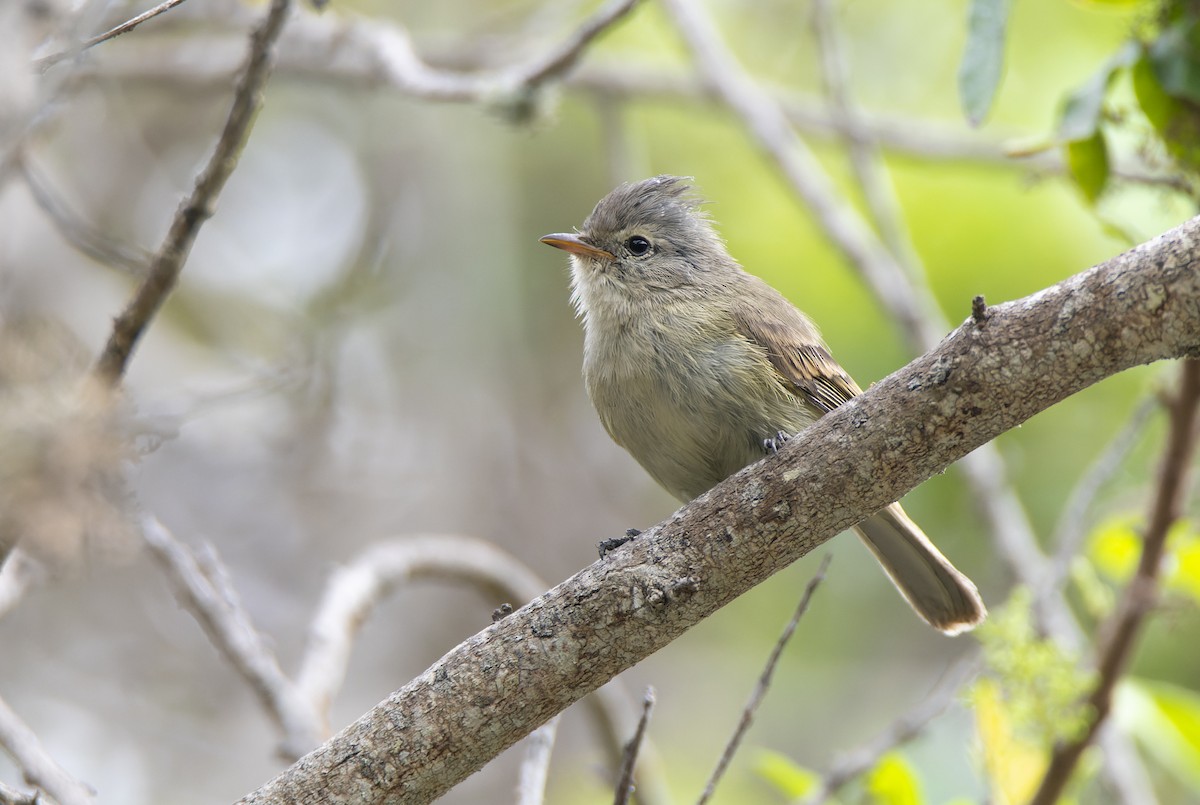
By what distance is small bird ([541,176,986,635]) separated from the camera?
3676 millimetres

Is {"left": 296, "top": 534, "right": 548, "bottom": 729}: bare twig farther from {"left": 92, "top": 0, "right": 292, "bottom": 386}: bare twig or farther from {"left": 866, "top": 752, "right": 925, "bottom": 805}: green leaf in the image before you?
{"left": 92, "top": 0, "right": 292, "bottom": 386}: bare twig

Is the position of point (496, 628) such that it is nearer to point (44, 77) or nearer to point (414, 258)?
point (44, 77)

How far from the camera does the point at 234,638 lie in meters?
3.59

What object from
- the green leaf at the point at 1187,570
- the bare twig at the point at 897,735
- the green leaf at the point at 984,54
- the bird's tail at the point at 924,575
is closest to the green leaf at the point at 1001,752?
the bare twig at the point at 897,735

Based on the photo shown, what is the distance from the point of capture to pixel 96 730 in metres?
7.60

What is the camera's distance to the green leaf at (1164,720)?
372 centimetres

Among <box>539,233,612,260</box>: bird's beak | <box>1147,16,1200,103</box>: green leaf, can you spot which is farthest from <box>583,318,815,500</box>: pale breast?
<box>1147,16,1200,103</box>: green leaf

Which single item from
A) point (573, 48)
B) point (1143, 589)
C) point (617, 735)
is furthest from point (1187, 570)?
point (573, 48)

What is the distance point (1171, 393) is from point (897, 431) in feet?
4.40

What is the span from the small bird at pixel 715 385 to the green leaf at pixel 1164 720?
22.6 inches

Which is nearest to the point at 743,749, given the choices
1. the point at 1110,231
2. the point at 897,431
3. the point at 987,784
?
the point at 987,784

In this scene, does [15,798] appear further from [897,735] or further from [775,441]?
[897,735]

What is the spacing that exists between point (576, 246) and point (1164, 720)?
2513 mm

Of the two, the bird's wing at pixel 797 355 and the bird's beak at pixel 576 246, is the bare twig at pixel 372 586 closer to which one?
the bird's beak at pixel 576 246
